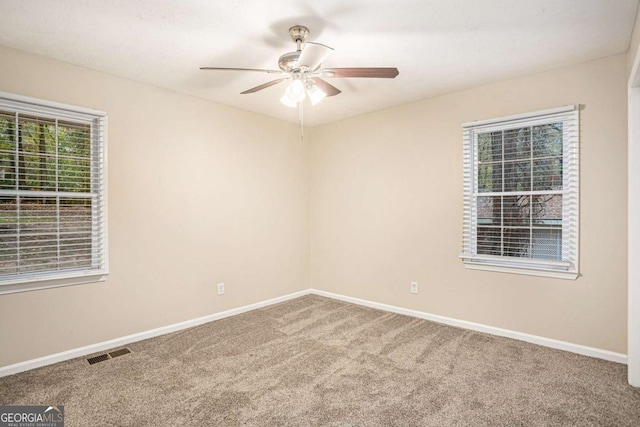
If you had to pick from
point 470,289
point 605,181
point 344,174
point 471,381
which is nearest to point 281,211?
point 344,174

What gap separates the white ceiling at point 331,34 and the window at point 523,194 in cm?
53

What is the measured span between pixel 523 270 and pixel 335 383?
2068mm

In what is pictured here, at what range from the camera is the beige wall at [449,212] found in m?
2.85

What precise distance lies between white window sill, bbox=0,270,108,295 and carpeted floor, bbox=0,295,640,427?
0.64 m

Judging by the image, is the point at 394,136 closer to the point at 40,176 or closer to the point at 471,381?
the point at 471,381

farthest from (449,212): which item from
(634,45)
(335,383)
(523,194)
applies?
(335,383)

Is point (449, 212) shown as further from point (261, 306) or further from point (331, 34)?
point (261, 306)

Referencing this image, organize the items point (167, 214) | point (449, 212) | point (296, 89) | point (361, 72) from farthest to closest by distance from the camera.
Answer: point (449, 212) → point (167, 214) → point (296, 89) → point (361, 72)

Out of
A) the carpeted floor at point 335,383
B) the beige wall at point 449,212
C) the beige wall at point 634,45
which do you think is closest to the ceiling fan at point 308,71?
the beige wall at point 634,45

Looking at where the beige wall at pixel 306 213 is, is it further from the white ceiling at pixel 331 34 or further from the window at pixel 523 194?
the white ceiling at pixel 331 34

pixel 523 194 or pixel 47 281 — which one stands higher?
pixel 523 194

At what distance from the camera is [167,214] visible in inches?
141

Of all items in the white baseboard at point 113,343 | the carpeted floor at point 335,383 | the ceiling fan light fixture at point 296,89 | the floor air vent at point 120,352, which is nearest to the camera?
the carpeted floor at point 335,383

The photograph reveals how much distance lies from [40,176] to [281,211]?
103 inches
